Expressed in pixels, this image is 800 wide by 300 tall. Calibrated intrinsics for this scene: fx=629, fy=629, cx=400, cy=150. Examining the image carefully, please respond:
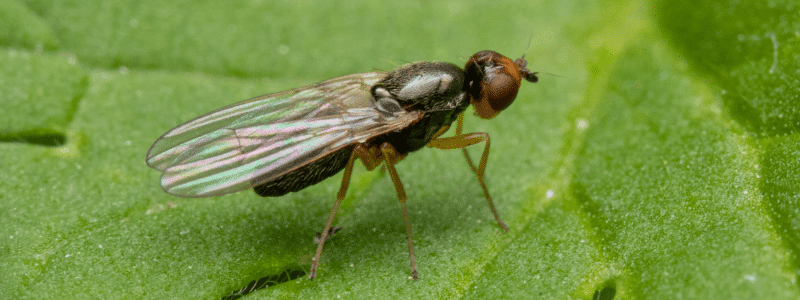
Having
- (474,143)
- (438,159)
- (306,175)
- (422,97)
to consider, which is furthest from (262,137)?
(438,159)

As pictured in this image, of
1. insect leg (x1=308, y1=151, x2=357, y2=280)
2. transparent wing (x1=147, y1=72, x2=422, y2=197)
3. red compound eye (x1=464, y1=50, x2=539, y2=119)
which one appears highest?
red compound eye (x1=464, y1=50, x2=539, y2=119)

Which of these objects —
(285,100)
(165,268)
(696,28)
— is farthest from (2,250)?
(696,28)

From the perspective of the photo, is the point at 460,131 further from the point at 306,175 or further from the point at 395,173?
the point at 306,175

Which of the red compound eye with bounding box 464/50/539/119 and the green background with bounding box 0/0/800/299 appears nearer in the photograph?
the green background with bounding box 0/0/800/299

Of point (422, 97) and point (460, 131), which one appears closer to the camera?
point (422, 97)

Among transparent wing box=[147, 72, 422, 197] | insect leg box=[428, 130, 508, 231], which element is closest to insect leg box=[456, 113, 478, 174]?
insect leg box=[428, 130, 508, 231]

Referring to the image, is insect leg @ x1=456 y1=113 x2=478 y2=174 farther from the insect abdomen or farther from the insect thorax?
the insect abdomen
